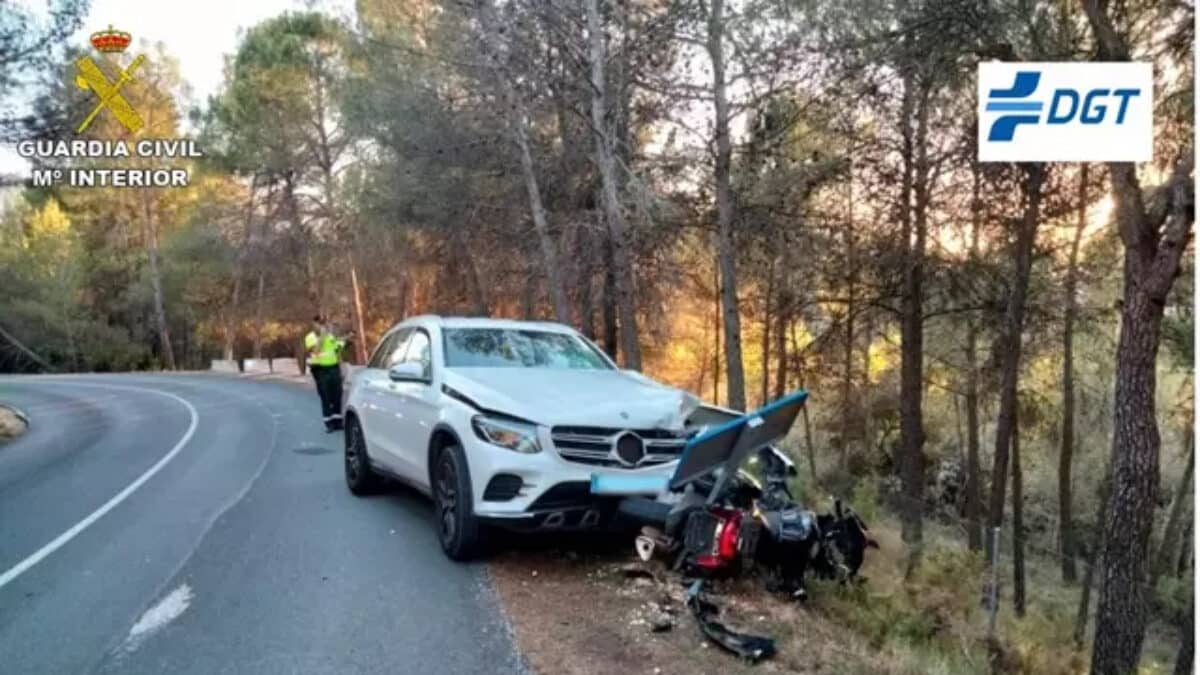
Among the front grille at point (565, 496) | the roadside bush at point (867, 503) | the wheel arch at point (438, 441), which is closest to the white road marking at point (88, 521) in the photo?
the wheel arch at point (438, 441)

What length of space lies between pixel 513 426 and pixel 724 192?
821cm

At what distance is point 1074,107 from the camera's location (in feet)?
24.7

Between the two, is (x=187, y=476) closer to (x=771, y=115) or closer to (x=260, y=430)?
(x=260, y=430)

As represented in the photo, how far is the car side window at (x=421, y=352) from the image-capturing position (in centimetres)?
696

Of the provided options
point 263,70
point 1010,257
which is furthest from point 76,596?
point 263,70

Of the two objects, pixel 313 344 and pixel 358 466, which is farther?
pixel 313 344

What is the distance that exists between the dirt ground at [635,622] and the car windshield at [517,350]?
161 centimetres

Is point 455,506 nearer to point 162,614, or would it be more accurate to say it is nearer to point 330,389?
point 162,614

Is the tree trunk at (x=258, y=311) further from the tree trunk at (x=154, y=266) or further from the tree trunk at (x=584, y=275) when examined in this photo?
the tree trunk at (x=584, y=275)

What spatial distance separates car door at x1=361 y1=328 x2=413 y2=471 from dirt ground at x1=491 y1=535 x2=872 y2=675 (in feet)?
5.94

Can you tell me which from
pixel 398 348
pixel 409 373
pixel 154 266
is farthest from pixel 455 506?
pixel 154 266

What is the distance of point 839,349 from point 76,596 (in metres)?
15.6

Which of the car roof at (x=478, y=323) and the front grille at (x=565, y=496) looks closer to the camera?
the front grille at (x=565, y=496)

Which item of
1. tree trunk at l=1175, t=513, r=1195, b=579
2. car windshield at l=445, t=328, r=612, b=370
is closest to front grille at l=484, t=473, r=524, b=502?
car windshield at l=445, t=328, r=612, b=370
